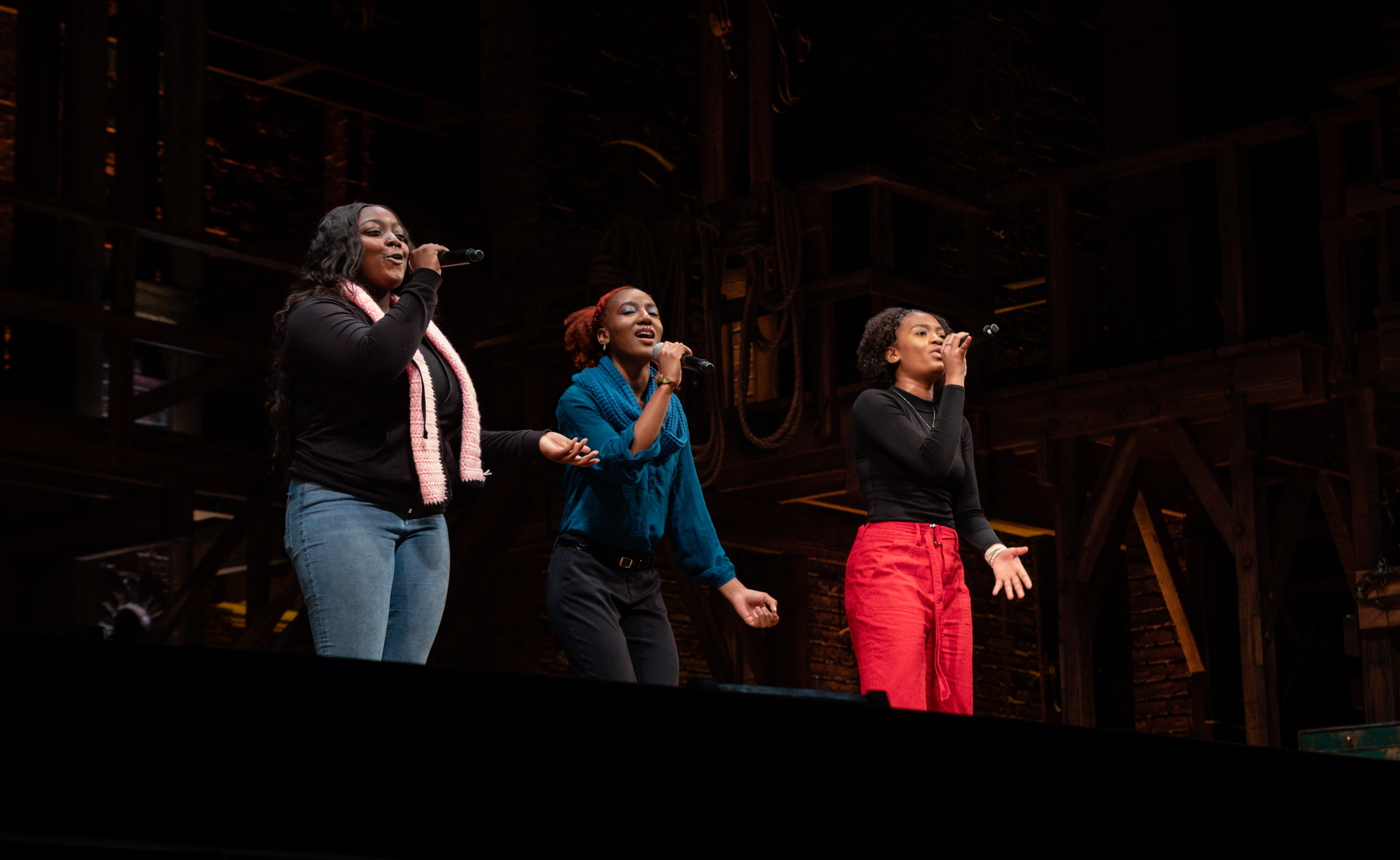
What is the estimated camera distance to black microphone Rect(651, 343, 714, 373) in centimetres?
429

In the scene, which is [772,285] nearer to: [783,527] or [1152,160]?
[783,527]

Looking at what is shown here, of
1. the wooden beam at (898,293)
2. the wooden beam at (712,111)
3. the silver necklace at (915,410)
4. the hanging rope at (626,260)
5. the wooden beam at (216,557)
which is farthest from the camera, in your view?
the wooden beam at (712,111)

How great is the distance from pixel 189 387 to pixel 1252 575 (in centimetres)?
511

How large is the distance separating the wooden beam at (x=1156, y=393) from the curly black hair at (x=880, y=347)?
3.69 meters

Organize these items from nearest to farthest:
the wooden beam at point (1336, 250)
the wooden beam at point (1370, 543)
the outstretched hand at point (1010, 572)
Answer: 1. the outstretched hand at point (1010, 572)
2. the wooden beam at point (1370, 543)
3. the wooden beam at point (1336, 250)

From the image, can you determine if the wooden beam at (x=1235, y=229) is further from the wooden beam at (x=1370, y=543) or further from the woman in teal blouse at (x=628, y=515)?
the woman in teal blouse at (x=628, y=515)

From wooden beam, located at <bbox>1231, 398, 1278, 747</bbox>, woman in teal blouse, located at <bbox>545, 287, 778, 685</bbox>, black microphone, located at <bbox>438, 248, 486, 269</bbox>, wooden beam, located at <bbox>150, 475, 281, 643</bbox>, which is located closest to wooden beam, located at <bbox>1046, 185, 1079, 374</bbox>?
wooden beam, located at <bbox>1231, 398, 1278, 747</bbox>

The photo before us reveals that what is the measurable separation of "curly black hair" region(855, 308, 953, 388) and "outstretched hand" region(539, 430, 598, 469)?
4.24 feet

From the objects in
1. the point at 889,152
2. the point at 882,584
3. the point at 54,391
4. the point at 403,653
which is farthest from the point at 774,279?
the point at 403,653

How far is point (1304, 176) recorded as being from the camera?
423 inches

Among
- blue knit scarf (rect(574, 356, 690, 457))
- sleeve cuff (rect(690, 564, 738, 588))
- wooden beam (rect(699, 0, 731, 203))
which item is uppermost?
wooden beam (rect(699, 0, 731, 203))

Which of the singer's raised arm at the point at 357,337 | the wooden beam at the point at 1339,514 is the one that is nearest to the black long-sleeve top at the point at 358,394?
the singer's raised arm at the point at 357,337

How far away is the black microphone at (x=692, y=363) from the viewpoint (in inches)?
169

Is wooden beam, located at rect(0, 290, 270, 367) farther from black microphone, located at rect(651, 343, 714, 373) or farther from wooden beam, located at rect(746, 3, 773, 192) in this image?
black microphone, located at rect(651, 343, 714, 373)
